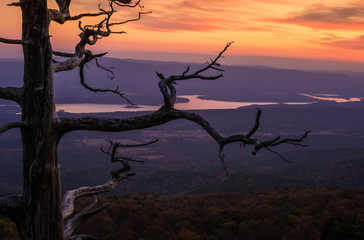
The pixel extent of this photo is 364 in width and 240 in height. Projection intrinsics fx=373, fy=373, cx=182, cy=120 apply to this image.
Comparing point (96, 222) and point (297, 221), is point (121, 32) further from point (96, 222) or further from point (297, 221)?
point (297, 221)

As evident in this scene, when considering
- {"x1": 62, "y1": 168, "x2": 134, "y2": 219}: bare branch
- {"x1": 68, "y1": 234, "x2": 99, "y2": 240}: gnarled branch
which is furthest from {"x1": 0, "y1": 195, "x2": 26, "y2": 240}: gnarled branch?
{"x1": 68, "y1": 234, "x2": 99, "y2": 240}: gnarled branch

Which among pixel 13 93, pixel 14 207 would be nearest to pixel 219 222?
pixel 14 207

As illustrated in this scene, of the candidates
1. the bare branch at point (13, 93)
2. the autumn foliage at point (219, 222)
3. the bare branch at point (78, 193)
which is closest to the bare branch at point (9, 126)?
the bare branch at point (13, 93)

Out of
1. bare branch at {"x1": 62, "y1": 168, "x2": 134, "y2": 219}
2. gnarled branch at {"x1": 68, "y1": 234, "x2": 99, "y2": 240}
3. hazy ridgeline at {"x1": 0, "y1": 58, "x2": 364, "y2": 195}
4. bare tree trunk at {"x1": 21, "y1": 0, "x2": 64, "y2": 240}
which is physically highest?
bare tree trunk at {"x1": 21, "y1": 0, "x2": 64, "y2": 240}

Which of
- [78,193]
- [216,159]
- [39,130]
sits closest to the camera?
[39,130]

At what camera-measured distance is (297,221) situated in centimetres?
1299

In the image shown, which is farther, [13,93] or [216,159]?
[216,159]

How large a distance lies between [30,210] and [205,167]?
61885 mm

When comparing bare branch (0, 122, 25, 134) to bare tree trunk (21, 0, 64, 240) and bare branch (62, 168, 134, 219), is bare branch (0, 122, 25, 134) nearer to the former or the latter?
bare tree trunk (21, 0, 64, 240)

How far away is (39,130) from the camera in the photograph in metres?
4.24

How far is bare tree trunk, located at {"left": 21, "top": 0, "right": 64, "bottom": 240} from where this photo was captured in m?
4.17

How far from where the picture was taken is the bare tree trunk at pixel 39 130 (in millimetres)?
4172

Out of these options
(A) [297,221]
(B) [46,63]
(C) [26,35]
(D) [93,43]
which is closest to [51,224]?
(B) [46,63]

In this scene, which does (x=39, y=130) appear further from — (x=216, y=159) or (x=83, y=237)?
(x=216, y=159)
